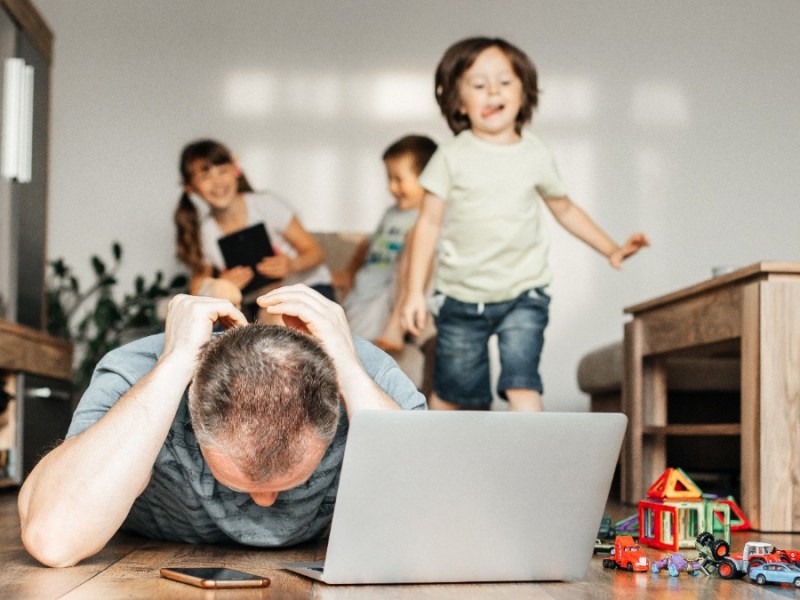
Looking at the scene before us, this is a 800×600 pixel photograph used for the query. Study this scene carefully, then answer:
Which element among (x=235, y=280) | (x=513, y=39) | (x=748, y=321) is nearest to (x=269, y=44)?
(x=513, y=39)

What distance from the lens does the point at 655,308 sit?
8.84 feet

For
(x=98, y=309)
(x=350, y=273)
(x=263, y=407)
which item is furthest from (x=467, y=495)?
(x=98, y=309)

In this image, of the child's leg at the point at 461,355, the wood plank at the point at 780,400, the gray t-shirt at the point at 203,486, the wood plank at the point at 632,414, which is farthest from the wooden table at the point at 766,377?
the gray t-shirt at the point at 203,486

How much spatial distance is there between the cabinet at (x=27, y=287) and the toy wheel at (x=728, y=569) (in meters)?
2.00

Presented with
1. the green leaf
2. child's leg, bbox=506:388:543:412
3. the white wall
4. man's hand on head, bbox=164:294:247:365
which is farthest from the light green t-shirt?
the green leaf

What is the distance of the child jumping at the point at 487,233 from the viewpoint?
2.53 meters

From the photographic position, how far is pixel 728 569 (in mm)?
1298

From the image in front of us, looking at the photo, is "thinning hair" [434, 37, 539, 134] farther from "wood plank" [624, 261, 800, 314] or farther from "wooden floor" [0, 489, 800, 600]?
"wooden floor" [0, 489, 800, 600]

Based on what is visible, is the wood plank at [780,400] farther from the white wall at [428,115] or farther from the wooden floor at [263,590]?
the white wall at [428,115]

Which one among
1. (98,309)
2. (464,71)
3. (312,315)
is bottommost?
(312,315)

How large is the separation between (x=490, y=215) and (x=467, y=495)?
1521 millimetres

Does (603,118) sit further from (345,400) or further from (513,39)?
(345,400)

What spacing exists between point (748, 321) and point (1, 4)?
84.4 inches

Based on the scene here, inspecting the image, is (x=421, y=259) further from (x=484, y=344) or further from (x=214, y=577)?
(x=214, y=577)
